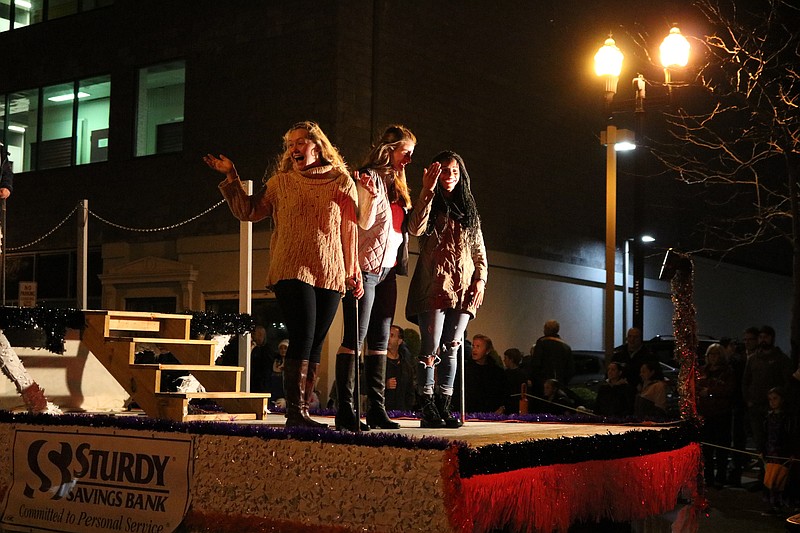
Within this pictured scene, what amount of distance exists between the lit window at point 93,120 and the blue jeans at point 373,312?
15.8 meters

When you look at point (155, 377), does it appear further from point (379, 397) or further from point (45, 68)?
point (45, 68)

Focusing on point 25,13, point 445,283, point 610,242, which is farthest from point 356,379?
point 25,13

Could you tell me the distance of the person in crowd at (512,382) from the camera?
35.4 ft

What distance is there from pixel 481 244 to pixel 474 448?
203 cm

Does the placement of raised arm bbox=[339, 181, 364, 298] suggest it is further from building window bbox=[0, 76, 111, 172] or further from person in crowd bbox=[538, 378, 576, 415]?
building window bbox=[0, 76, 111, 172]

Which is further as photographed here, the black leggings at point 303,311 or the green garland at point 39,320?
the green garland at point 39,320

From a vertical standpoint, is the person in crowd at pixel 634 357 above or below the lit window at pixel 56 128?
below

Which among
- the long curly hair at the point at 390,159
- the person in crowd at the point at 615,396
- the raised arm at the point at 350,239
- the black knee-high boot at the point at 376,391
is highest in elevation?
the long curly hair at the point at 390,159

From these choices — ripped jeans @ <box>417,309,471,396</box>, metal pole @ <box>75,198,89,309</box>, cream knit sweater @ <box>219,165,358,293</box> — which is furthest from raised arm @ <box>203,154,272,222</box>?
metal pole @ <box>75,198,89,309</box>

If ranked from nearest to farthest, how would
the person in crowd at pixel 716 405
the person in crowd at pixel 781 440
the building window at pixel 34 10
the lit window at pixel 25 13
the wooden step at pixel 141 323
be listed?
the wooden step at pixel 141 323 → the person in crowd at pixel 781 440 → the person in crowd at pixel 716 405 → the building window at pixel 34 10 → the lit window at pixel 25 13

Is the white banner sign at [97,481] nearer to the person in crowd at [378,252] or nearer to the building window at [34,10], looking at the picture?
the person in crowd at [378,252]

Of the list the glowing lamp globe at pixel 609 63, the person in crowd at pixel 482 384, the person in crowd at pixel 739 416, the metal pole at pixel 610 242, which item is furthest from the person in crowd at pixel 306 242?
the metal pole at pixel 610 242

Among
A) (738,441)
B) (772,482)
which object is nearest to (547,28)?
(738,441)

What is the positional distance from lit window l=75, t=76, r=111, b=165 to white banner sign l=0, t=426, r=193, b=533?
1519 cm
